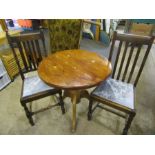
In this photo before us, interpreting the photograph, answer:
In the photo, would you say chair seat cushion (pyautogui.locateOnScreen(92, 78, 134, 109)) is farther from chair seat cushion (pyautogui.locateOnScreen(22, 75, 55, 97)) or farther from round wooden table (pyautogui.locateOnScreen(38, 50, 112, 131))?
chair seat cushion (pyautogui.locateOnScreen(22, 75, 55, 97))

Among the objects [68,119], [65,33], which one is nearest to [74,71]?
[68,119]

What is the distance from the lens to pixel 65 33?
2.13 metres

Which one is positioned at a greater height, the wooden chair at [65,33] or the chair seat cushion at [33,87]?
the wooden chair at [65,33]

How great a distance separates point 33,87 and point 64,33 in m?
1.00

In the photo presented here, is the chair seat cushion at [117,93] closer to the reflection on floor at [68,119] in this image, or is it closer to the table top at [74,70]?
the table top at [74,70]

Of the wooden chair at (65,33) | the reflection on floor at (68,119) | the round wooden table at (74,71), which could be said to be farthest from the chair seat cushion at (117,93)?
the wooden chair at (65,33)

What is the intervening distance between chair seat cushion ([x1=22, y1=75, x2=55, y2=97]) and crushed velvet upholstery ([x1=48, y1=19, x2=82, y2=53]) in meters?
0.77

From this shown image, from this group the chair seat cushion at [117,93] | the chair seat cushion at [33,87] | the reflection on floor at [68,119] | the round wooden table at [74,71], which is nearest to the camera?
the round wooden table at [74,71]

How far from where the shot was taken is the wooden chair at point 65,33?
2037mm

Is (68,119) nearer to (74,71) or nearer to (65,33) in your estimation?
(74,71)

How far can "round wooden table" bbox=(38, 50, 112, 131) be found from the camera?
1274 millimetres

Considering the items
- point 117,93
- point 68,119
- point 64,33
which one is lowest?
point 68,119

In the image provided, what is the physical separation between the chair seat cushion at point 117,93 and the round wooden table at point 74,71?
257mm
